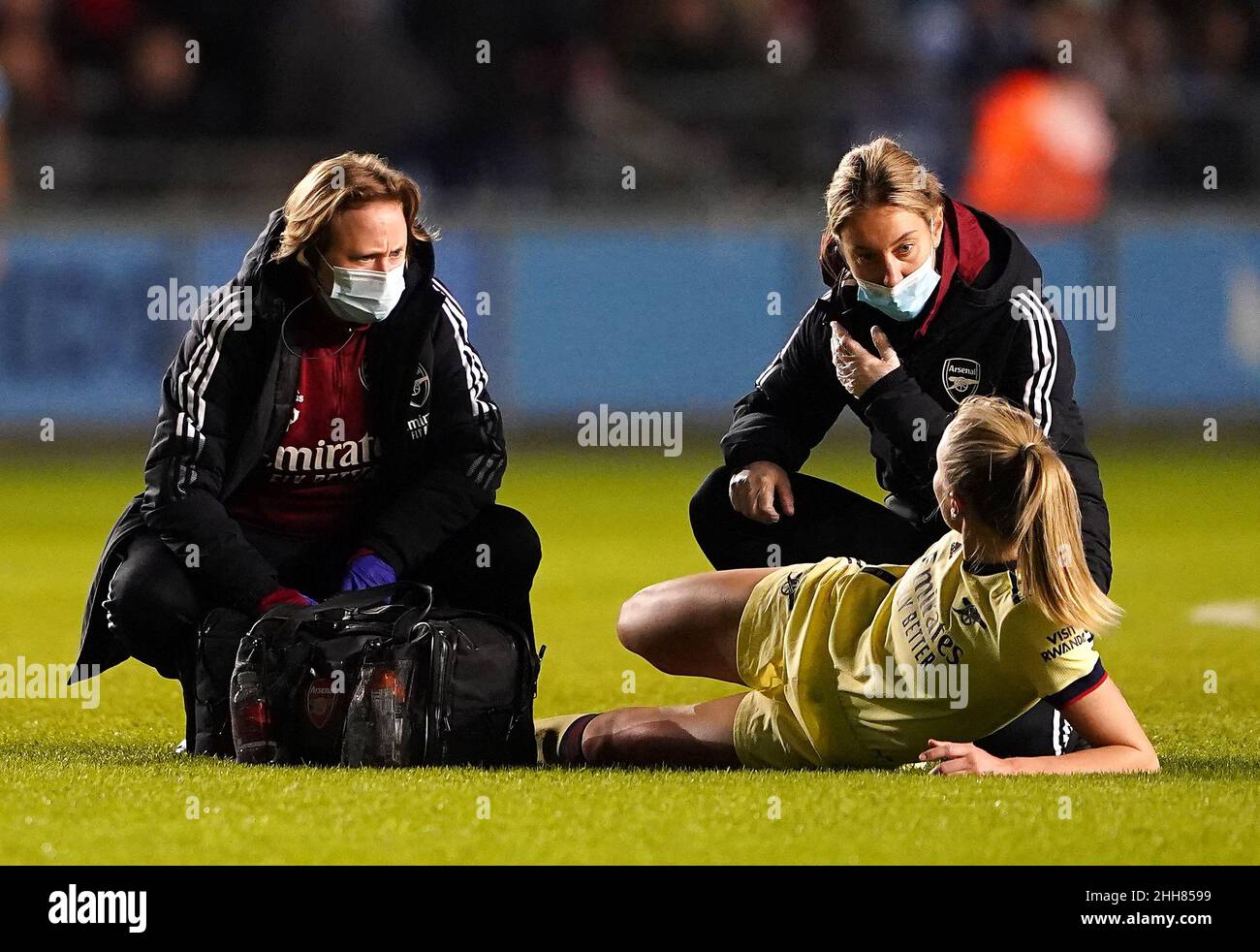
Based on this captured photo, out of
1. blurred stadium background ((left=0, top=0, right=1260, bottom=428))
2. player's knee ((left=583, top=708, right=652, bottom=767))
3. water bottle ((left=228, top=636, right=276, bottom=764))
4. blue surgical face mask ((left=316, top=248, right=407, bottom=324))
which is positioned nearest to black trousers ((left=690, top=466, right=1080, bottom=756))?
player's knee ((left=583, top=708, right=652, bottom=767))

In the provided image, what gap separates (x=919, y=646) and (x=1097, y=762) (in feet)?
1.55

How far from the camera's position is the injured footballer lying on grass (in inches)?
174

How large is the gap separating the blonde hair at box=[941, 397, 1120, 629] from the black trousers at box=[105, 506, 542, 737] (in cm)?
139

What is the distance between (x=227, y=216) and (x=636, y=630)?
9.61 meters

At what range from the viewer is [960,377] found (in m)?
5.45

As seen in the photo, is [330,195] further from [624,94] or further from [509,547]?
[624,94]

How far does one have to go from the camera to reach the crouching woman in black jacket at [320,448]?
5211 mm

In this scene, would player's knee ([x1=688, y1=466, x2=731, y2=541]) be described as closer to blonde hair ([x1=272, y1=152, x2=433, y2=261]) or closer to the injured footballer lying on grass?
the injured footballer lying on grass

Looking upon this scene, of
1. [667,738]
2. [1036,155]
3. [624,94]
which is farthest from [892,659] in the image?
[624,94]

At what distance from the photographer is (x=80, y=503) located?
1135 centimetres

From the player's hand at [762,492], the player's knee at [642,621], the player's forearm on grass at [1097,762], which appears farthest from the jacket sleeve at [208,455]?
the player's forearm on grass at [1097,762]

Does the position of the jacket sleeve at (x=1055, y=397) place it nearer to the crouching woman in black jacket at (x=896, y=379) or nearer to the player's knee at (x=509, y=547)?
the crouching woman in black jacket at (x=896, y=379)
